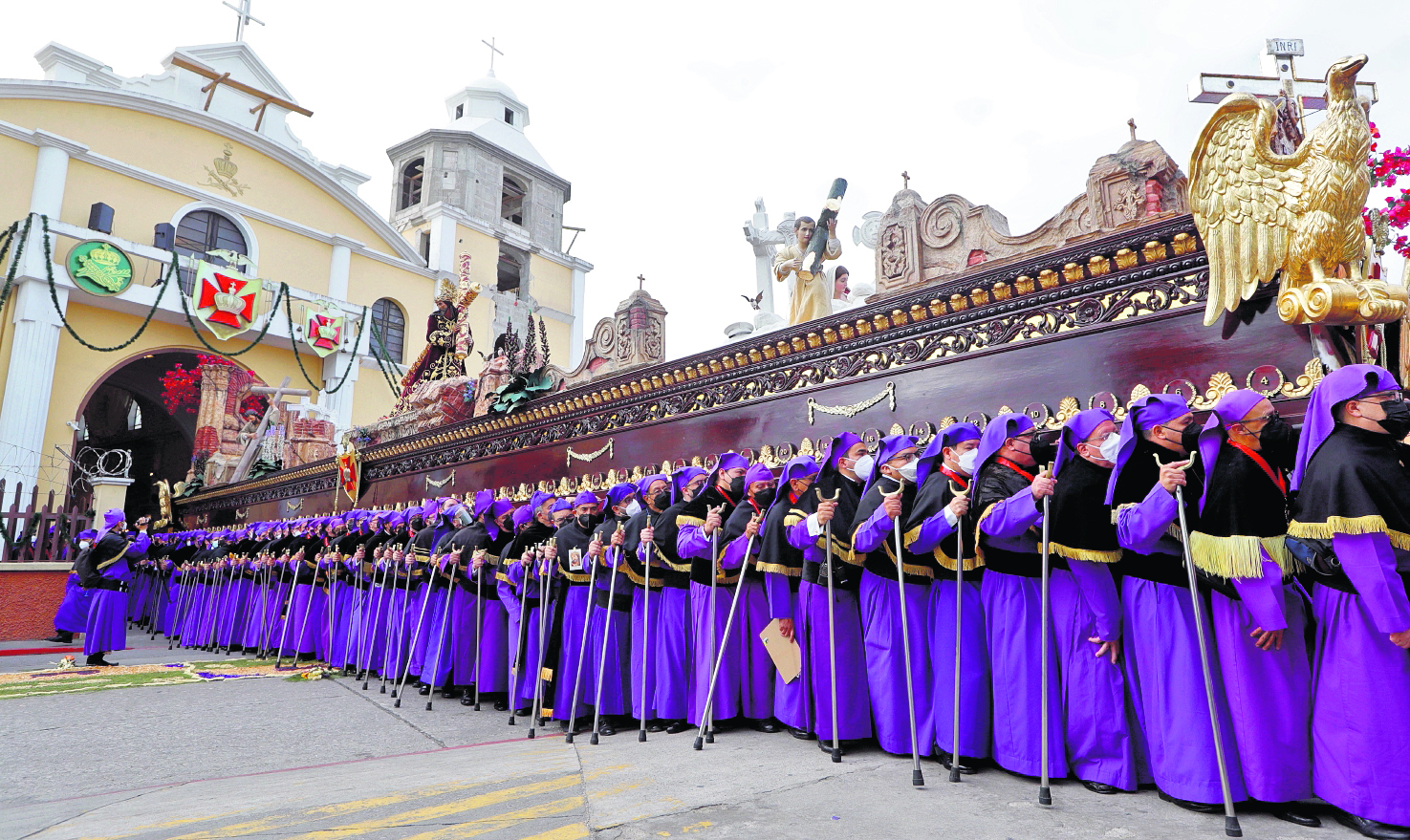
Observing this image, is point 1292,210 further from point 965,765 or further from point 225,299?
point 225,299

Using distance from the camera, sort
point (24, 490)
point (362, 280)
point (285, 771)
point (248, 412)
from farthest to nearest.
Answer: point (362, 280), point (248, 412), point (24, 490), point (285, 771)

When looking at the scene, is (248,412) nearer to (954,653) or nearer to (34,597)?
(34,597)

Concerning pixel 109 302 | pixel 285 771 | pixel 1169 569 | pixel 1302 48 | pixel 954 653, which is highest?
pixel 109 302

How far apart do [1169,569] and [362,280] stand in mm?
25856

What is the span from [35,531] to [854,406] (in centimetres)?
1606

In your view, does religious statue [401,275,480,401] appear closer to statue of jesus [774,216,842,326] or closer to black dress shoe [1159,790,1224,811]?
statue of jesus [774,216,842,326]

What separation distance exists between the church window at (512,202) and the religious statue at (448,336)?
20.4m

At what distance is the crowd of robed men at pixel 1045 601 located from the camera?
3137mm

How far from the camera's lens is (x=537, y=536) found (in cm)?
760

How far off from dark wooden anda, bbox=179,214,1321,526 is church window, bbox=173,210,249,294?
17043 millimetres

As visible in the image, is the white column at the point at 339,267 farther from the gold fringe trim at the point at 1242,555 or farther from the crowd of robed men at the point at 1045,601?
the gold fringe trim at the point at 1242,555

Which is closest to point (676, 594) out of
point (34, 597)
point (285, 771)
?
point (285, 771)

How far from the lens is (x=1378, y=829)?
2914 mm

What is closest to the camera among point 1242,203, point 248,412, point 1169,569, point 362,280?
point 1169,569
